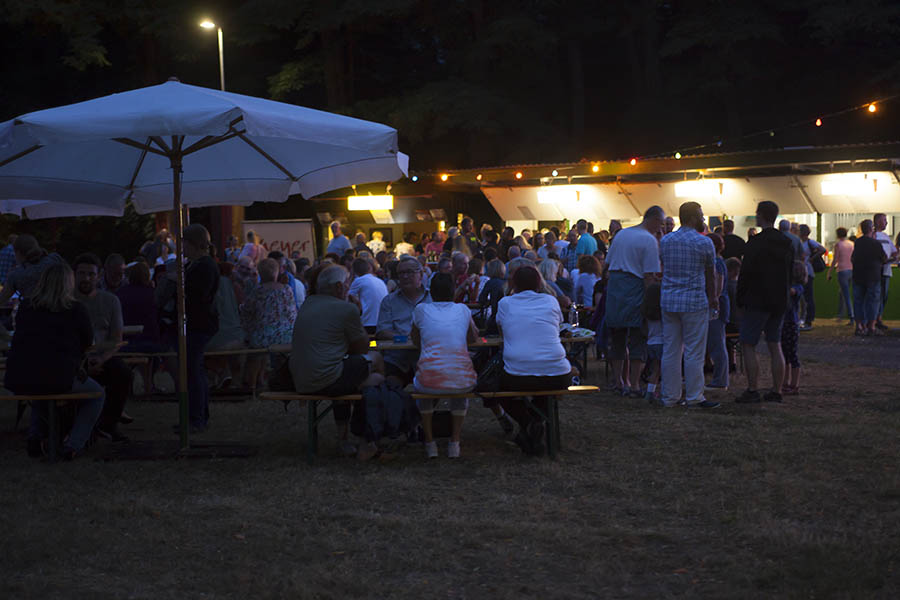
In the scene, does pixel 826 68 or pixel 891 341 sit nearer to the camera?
pixel 891 341

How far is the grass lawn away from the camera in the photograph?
15.4 feet

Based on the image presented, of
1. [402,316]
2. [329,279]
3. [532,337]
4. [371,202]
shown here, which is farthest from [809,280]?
[371,202]

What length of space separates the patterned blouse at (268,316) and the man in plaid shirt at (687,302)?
3.73 metres

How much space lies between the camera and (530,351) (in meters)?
7.19

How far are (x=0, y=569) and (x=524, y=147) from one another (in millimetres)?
26688

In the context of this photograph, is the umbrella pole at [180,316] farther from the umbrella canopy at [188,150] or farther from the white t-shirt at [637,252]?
the white t-shirt at [637,252]

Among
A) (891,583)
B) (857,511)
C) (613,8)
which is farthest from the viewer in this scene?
(613,8)

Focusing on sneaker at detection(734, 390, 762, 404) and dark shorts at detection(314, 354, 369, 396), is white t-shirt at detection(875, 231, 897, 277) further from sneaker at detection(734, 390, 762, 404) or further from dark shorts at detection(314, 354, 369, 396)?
dark shorts at detection(314, 354, 369, 396)

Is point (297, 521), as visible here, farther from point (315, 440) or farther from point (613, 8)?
point (613, 8)

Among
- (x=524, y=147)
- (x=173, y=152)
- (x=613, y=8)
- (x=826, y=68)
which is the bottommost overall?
(x=173, y=152)

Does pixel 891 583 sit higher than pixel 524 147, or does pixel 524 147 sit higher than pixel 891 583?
pixel 524 147

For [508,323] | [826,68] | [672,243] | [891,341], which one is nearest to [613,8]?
[826,68]

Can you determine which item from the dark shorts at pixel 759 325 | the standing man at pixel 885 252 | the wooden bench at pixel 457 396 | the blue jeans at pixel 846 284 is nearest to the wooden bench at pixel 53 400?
the wooden bench at pixel 457 396

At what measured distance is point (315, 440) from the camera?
7.27m
